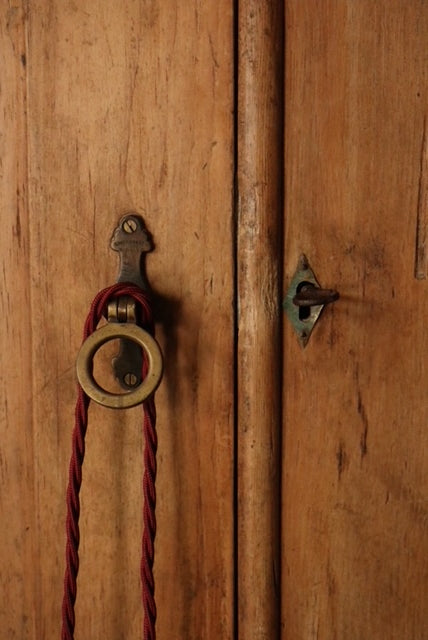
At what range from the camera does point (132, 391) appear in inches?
21.9

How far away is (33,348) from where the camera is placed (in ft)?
2.06

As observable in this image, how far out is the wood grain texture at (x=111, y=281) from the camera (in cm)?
60

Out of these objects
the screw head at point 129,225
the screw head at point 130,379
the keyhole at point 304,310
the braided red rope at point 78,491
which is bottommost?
the braided red rope at point 78,491

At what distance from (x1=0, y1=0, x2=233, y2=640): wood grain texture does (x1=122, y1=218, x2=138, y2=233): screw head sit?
0.01 meters

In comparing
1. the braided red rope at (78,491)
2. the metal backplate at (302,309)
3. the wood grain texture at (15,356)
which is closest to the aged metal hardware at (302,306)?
the metal backplate at (302,309)

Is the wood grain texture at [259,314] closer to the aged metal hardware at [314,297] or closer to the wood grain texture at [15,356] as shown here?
the aged metal hardware at [314,297]

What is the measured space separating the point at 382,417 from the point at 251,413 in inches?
5.2

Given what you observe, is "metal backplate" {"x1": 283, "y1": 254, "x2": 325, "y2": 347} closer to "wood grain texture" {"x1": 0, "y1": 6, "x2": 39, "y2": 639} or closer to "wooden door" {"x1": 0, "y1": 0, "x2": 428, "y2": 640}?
"wooden door" {"x1": 0, "y1": 0, "x2": 428, "y2": 640}

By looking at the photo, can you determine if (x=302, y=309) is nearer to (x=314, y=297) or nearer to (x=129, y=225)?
(x=314, y=297)

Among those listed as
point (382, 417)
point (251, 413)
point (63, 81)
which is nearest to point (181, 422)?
point (251, 413)

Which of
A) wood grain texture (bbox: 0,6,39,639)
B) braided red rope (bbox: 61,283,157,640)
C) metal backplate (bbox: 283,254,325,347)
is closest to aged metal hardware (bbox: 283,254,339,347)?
metal backplate (bbox: 283,254,325,347)

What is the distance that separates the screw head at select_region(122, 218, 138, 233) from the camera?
611 millimetres

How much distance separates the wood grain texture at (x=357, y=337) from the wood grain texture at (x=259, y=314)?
2cm

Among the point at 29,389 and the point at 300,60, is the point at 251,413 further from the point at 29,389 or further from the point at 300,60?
the point at 300,60
